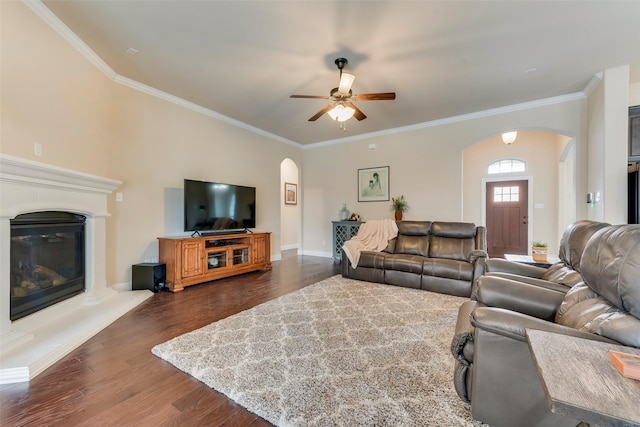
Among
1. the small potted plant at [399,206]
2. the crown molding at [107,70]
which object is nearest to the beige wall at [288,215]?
the crown molding at [107,70]

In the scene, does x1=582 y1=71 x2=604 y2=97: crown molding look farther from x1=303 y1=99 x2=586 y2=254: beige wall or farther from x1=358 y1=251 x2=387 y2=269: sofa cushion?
x1=358 y1=251 x2=387 y2=269: sofa cushion

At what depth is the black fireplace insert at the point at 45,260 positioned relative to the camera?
2.21 m

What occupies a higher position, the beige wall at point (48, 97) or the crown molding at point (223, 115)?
the crown molding at point (223, 115)

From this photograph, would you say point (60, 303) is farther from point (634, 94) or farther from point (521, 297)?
point (634, 94)

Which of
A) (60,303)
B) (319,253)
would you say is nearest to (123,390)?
(60,303)

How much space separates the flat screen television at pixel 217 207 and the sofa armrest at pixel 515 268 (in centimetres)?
381

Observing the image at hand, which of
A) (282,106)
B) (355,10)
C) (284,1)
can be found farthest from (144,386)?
(282,106)

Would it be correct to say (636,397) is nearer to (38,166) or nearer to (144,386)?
(144,386)

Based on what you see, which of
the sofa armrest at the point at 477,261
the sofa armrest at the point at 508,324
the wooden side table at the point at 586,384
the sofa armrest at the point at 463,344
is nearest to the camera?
the wooden side table at the point at 586,384

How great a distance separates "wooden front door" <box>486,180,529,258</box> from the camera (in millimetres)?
6027

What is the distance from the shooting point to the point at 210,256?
13.3 feet

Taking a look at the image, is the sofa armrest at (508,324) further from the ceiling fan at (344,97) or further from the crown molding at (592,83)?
the crown molding at (592,83)

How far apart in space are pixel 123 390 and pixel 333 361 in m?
1.34

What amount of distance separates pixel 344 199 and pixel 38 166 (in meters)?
5.09
